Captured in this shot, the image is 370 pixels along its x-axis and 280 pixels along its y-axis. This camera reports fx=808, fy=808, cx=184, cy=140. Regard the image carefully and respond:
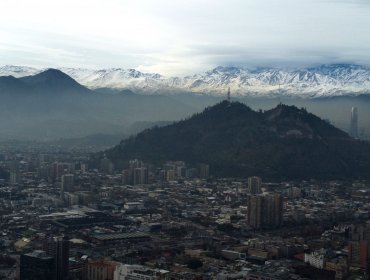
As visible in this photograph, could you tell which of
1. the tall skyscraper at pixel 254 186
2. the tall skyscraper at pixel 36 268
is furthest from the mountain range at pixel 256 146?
the tall skyscraper at pixel 36 268

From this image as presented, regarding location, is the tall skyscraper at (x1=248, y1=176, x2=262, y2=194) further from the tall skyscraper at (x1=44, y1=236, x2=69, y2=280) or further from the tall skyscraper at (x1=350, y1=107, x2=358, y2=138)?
the tall skyscraper at (x1=350, y1=107, x2=358, y2=138)

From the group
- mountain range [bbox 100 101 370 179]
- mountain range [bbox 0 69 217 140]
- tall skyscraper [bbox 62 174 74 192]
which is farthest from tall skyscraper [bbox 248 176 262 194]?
mountain range [bbox 0 69 217 140]

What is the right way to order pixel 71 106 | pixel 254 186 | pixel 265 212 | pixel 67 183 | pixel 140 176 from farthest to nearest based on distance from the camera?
pixel 71 106
pixel 140 176
pixel 254 186
pixel 67 183
pixel 265 212

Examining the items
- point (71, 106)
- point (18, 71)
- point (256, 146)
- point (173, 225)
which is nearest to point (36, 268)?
point (173, 225)

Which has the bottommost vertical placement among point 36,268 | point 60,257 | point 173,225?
point 173,225

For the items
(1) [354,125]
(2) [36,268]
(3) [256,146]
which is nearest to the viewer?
(2) [36,268]

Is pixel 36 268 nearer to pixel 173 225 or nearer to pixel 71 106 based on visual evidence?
pixel 173 225
